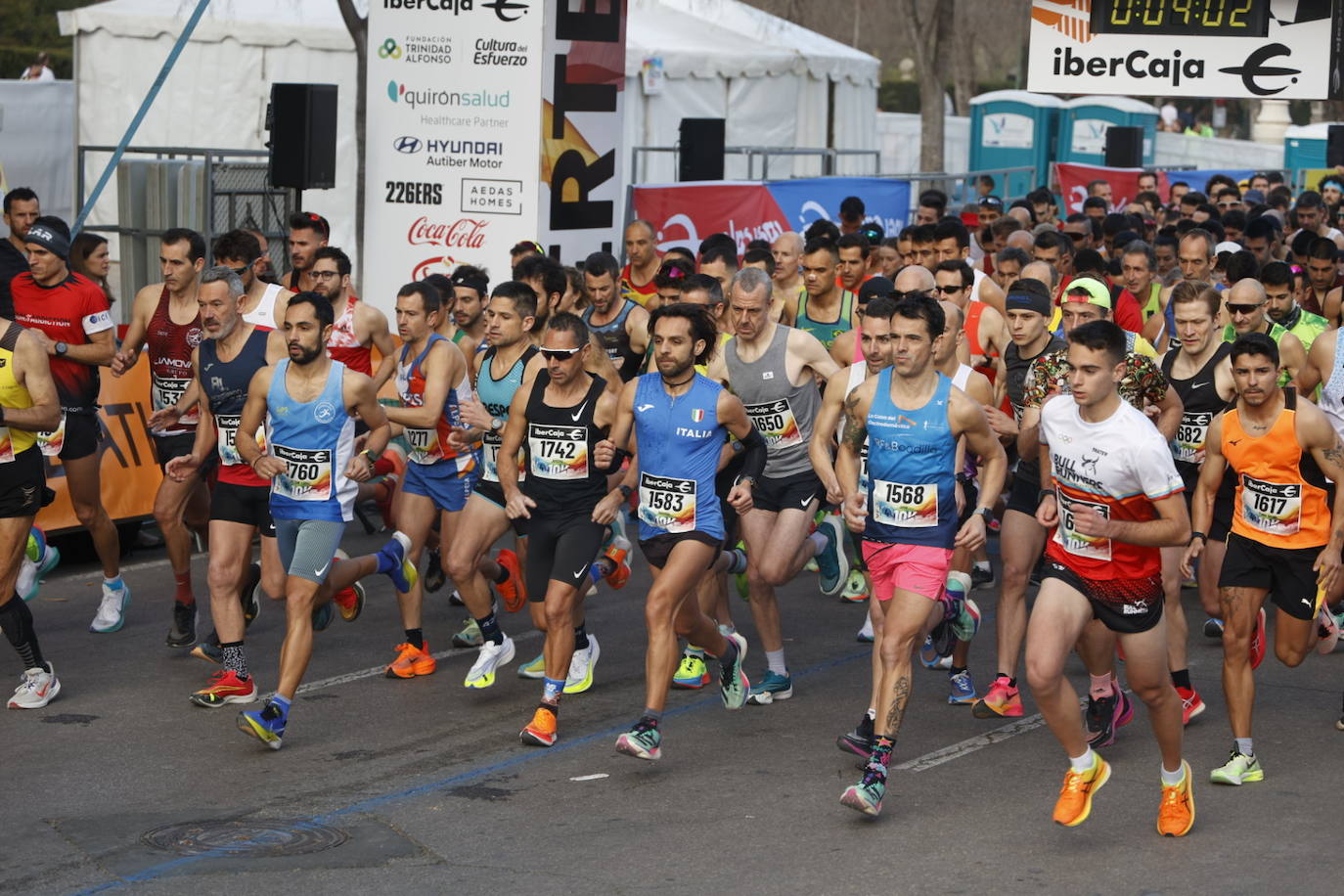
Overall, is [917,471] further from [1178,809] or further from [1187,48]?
[1187,48]

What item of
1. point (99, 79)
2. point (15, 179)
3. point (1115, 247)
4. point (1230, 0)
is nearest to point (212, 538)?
point (1230, 0)

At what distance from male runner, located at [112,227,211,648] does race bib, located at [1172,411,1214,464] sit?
4.92m

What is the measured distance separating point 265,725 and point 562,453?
1.75 m

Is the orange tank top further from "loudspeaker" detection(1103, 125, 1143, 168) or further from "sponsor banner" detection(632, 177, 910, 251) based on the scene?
"loudspeaker" detection(1103, 125, 1143, 168)

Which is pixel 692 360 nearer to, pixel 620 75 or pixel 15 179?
pixel 620 75

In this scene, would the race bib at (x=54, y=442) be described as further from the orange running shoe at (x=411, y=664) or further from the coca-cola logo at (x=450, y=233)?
the coca-cola logo at (x=450, y=233)

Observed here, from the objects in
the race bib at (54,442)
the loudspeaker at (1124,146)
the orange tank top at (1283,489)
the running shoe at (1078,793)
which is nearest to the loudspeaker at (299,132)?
the race bib at (54,442)

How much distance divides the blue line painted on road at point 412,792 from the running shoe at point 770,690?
19 centimetres

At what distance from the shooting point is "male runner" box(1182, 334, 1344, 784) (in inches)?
299

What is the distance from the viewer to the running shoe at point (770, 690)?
8734mm

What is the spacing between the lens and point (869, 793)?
265 inches

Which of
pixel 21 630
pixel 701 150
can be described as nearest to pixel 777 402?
pixel 21 630

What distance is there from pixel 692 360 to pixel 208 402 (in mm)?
2516

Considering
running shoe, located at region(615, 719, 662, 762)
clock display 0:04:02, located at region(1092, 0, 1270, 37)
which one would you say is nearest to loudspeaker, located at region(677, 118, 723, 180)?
clock display 0:04:02, located at region(1092, 0, 1270, 37)
